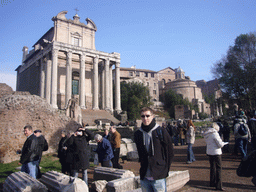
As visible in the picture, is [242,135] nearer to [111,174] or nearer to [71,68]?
[111,174]

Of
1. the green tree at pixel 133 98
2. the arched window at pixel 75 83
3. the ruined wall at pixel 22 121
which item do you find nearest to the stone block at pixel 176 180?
the ruined wall at pixel 22 121

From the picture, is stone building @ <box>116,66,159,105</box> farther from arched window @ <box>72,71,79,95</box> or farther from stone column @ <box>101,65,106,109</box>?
arched window @ <box>72,71,79,95</box>

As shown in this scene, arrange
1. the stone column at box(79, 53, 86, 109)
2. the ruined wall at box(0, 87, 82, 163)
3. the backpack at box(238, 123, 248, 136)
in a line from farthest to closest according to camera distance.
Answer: the stone column at box(79, 53, 86, 109), the ruined wall at box(0, 87, 82, 163), the backpack at box(238, 123, 248, 136)

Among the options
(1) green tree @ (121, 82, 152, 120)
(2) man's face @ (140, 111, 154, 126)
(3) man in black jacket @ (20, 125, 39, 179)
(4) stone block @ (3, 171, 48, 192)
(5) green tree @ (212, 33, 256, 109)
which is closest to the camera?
(2) man's face @ (140, 111, 154, 126)

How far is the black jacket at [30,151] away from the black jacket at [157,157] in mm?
3153

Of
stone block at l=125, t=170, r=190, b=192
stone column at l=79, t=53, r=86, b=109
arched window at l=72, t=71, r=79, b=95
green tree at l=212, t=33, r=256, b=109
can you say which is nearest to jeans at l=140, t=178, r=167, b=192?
stone block at l=125, t=170, r=190, b=192

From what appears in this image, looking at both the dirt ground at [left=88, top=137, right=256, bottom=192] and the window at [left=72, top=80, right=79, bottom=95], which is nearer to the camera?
the dirt ground at [left=88, top=137, right=256, bottom=192]

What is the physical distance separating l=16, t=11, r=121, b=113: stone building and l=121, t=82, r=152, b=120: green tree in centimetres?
384

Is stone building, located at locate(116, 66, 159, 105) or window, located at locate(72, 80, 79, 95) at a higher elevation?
stone building, located at locate(116, 66, 159, 105)

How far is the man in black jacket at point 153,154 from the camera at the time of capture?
2.64 m

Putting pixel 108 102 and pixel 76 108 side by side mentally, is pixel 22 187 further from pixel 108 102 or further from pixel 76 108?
pixel 108 102

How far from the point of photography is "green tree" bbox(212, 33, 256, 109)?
82.9 feet

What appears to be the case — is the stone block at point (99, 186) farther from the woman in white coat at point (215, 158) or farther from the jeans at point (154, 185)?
the woman in white coat at point (215, 158)

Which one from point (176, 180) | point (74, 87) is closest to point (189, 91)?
point (74, 87)
